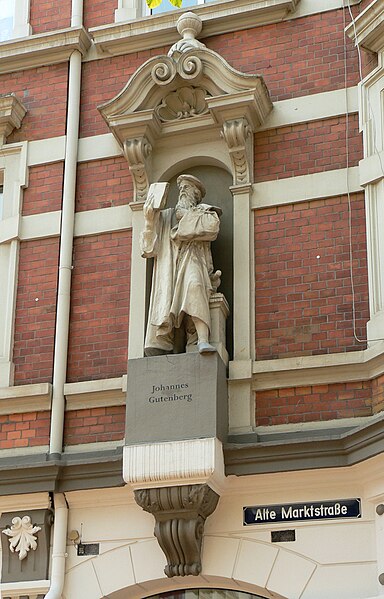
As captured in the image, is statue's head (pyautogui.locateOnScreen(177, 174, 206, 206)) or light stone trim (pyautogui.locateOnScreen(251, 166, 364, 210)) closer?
light stone trim (pyautogui.locateOnScreen(251, 166, 364, 210))

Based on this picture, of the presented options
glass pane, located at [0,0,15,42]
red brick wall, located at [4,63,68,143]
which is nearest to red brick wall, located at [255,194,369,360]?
red brick wall, located at [4,63,68,143]

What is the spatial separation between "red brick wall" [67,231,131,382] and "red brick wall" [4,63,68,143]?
62.3 inches

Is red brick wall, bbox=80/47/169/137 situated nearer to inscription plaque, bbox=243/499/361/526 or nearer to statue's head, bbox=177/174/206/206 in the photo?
statue's head, bbox=177/174/206/206

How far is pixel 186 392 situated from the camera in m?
11.6

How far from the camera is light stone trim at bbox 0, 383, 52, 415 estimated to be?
41.3 ft

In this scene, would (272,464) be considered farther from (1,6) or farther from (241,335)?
(1,6)

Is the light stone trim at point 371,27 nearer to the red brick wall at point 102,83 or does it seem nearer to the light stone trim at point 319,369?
the red brick wall at point 102,83

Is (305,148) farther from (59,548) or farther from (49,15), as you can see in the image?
(59,548)

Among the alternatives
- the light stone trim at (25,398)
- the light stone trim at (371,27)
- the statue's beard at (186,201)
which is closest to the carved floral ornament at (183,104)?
the statue's beard at (186,201)

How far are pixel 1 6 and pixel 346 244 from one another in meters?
5.99

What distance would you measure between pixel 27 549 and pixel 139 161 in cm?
427

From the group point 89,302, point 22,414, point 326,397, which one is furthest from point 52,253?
point 326,397

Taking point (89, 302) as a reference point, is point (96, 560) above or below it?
below

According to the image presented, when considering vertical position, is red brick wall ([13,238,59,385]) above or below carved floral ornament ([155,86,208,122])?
below
